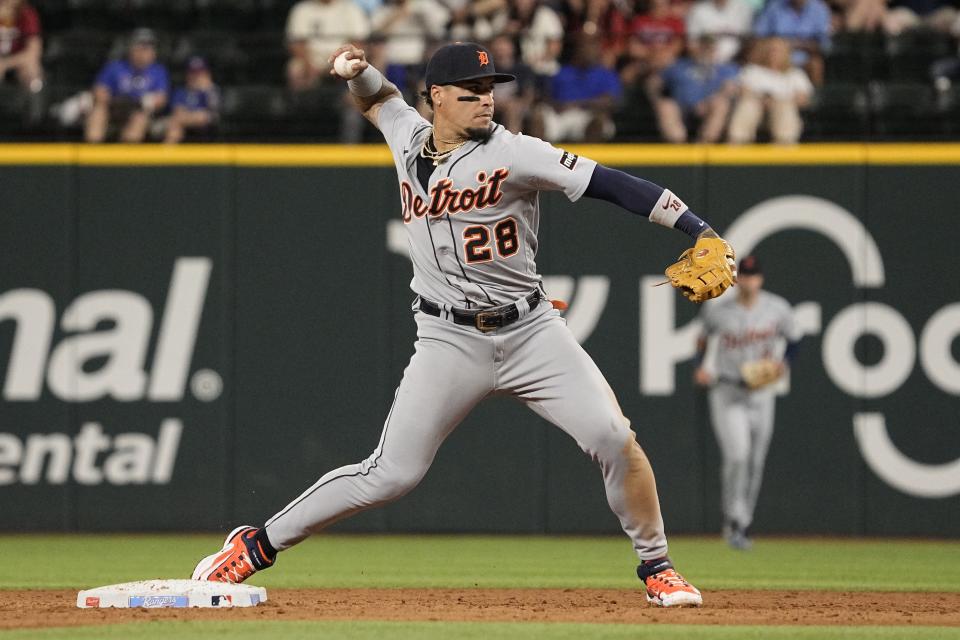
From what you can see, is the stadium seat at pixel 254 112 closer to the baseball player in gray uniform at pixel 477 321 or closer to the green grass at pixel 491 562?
the green grass at pixel 491 562

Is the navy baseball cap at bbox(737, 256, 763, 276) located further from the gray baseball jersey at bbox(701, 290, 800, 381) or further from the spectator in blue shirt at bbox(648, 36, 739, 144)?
the spectator in blue shirt at bbox(648, 36, 739, 144)

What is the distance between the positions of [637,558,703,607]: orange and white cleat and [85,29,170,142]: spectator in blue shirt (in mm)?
6915

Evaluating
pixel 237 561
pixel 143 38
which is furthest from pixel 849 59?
pixel 237 561

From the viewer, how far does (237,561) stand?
6312mm

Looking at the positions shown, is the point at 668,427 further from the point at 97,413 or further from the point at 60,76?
the point at 60,76

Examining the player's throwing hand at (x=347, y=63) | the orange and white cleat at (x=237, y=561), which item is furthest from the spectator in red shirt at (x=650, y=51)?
the orange and white cleat at (x=237, y=561)

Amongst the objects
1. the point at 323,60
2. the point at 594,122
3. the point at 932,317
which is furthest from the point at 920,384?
the point at 323,60

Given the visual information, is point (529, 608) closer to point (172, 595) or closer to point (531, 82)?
point (172, 595)

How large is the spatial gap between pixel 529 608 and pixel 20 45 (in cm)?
750

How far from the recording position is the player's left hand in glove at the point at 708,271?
5.79 m

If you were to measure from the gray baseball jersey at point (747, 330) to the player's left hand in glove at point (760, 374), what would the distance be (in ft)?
0.68

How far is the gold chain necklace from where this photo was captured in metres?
6.12

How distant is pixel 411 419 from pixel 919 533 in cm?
699

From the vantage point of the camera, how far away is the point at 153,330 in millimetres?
11898
